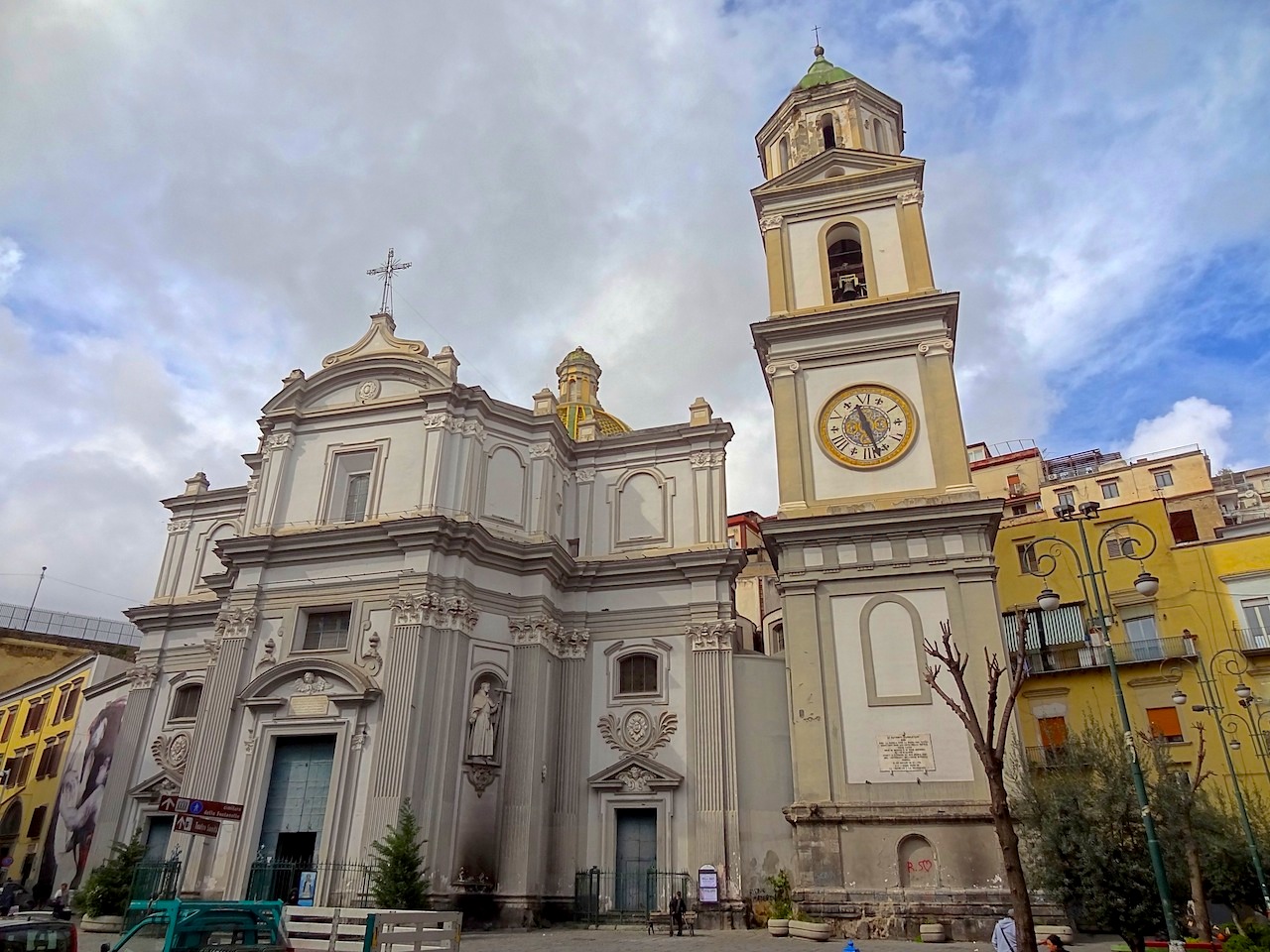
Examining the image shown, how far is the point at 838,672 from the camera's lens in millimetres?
20766

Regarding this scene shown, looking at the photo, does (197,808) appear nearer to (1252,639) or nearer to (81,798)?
(81,798)

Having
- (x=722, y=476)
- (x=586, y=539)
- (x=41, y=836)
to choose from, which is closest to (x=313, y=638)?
(x=586, y=539)

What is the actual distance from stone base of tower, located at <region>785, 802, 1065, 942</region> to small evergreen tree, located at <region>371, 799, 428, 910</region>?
25.2 feet

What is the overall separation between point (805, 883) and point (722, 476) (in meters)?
11.0

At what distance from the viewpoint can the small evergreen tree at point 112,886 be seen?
2058cm

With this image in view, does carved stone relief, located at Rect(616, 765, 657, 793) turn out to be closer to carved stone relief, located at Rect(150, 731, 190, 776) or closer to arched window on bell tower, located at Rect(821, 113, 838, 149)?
carved stone relief, located at Rect(150, 731, 190, 776)

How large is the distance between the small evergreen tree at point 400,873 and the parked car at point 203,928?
8.74 meters

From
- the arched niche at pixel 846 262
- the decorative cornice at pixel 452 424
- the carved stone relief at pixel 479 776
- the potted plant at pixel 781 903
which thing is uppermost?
the arched niche at pixel 846 262

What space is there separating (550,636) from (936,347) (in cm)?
1244

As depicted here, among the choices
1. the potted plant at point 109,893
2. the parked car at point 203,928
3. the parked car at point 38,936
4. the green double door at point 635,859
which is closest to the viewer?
the parked car at point 203,928

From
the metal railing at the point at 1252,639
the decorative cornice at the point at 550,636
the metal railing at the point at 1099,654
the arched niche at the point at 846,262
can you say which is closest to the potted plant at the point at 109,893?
the decorative cornice at the point at 550,636

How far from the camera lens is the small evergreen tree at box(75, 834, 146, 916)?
2058 cm

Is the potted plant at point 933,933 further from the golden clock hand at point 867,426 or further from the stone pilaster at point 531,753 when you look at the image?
the golden clock hand at point 867,426

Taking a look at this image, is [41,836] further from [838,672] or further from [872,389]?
[872,389]
